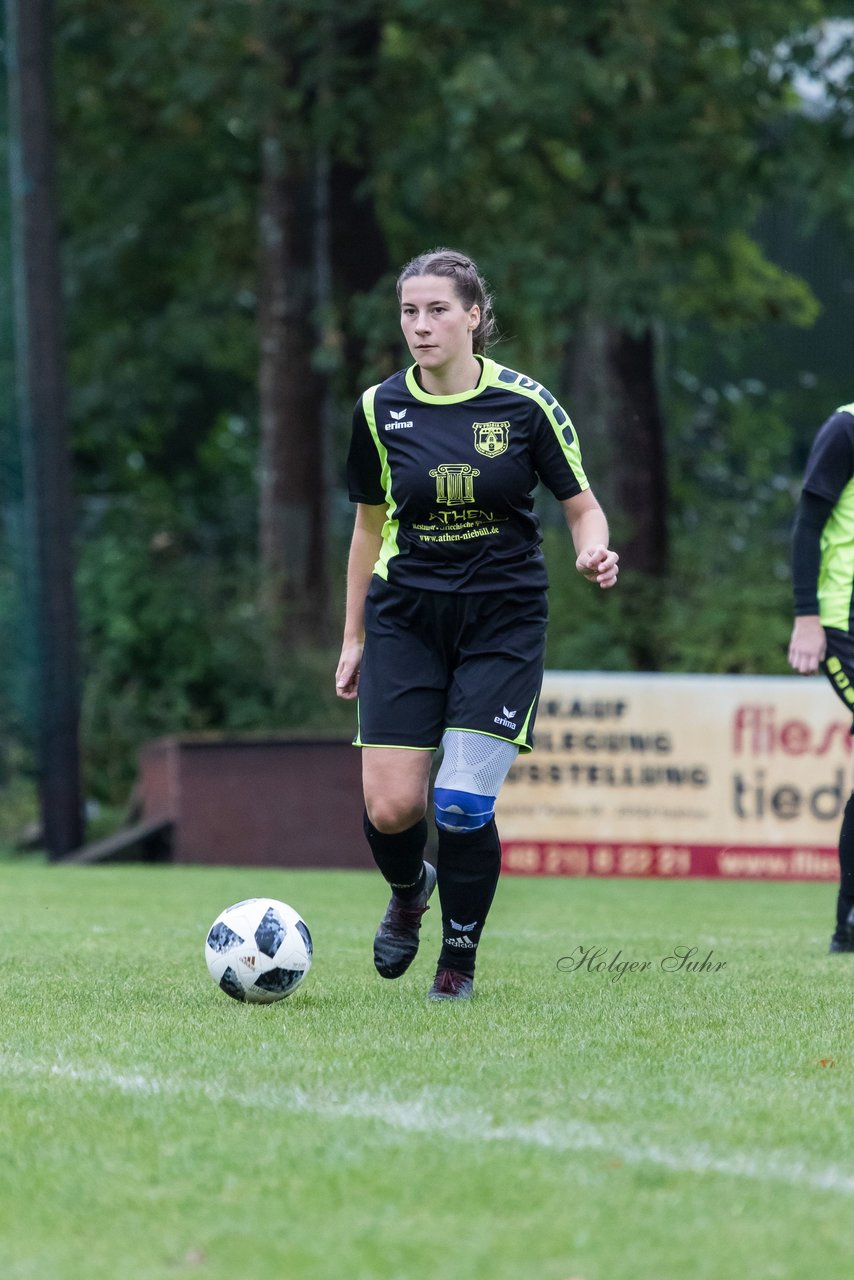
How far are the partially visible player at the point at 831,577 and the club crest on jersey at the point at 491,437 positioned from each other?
6.05 ft

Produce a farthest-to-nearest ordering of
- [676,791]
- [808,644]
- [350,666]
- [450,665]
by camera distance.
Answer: [676,791]
[808,644]
[350,666]
[450,665]

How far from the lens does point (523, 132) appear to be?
49.8 ft

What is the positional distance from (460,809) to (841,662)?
202 centimetres

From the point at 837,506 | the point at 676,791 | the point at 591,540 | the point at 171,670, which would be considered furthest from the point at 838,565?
the point at 171,670

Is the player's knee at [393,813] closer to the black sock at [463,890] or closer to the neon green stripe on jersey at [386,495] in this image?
the black sock at [463,890]

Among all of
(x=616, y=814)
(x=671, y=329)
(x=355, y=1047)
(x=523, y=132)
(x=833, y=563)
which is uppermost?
(x=523, y=132)

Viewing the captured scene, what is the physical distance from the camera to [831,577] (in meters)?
6.83

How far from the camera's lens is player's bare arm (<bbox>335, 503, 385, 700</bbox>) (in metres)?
5.65

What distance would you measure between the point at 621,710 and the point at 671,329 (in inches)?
251

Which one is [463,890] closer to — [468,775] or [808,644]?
[468,775]

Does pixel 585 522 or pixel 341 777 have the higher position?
pixel 585 522

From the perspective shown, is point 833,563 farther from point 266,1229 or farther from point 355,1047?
point 266,1229

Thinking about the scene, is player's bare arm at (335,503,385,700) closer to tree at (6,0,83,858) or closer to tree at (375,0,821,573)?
tree at (6,0,83,858)

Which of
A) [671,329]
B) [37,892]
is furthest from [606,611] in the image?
[37,892]
